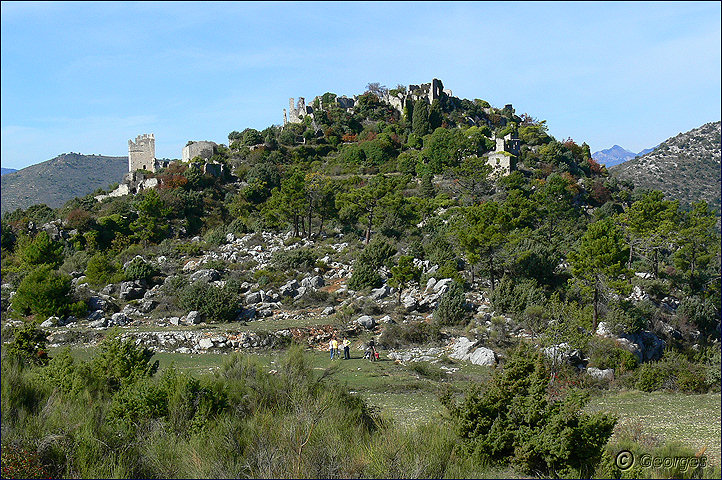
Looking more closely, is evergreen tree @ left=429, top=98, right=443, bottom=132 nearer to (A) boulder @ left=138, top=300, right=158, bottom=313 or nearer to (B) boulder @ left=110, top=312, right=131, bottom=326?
(A) boulder @ left=138, top=300, right=158, bottom=313

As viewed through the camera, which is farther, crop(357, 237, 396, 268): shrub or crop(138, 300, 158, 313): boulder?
crop(357, 237, 396, 268): shrub

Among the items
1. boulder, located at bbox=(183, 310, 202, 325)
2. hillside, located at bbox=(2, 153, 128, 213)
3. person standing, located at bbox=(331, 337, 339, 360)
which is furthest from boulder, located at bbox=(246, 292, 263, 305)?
hillside, located at bbox=(2, 153, 128, 213)

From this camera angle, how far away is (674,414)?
1022cm

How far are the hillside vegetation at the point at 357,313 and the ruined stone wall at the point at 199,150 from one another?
2.44 m

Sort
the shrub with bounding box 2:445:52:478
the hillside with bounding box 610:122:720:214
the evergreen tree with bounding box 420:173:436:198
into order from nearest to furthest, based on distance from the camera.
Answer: the shrub with bounding box 2:445:52:478 → the evergreen tree with bounding box 420:173:436:198 → the hillside with bounding box 610:122:720:214

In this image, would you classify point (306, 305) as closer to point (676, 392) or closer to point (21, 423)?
point (676, 392)

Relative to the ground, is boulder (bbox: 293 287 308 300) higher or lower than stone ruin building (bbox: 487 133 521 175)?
lower

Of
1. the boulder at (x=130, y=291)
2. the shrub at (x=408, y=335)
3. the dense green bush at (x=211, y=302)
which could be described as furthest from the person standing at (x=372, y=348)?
the boulder at (x=130, y=291)

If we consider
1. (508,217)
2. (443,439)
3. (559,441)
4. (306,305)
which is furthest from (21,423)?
(508,217)

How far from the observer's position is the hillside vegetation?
6074 millimetres

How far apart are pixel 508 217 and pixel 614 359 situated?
30.8ft

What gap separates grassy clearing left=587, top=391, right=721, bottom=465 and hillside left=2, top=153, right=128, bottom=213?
206 feet

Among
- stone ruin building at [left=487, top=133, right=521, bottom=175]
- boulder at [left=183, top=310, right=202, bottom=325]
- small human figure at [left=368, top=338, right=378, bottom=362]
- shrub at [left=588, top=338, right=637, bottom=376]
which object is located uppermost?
stone ruin building at [left=487, top=133, right=521, bottom=175]

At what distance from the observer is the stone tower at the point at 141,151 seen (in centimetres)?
5678
